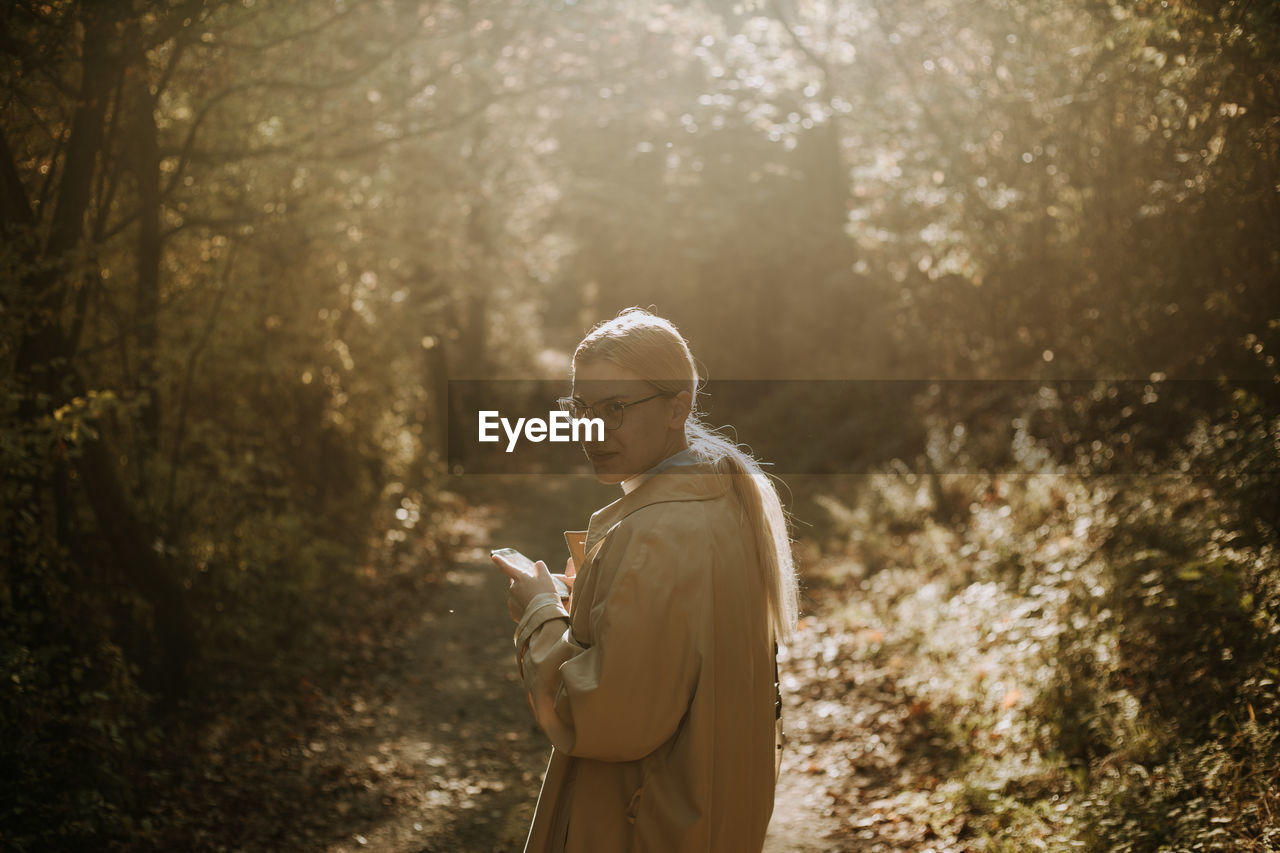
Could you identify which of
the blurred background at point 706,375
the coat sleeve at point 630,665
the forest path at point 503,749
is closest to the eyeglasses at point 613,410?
the coat sleeve at point 630,665

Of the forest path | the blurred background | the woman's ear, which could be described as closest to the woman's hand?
the woman's ear

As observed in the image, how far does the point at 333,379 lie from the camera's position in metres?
12.9

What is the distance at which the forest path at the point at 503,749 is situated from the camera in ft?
20.5

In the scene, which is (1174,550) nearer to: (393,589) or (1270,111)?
(1270,111)

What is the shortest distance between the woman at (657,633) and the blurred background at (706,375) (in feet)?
10.1

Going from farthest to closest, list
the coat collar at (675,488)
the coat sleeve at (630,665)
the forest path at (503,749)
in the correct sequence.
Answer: the forest path at (503,749) < the coat collar at (675,488) < the coat sleeve at (630,665)

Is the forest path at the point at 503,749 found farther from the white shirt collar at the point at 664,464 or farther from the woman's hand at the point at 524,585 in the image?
the white shirt collar at the point at 664,464

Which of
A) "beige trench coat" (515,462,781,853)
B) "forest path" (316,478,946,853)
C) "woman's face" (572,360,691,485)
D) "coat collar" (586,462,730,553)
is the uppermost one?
"woman's face" (572,360,691,485)

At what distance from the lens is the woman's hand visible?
2875 millimetres

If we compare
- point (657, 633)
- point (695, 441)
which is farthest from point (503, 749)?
point (657, 633)

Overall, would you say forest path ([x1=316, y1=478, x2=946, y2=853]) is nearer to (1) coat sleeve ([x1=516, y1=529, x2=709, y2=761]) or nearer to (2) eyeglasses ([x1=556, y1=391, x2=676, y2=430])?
(1) coat sleeve ([x1=516, y1=529, x2=709, y2=761])

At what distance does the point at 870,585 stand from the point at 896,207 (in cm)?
498

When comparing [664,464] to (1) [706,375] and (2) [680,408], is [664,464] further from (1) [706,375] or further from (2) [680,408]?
(1) [706,375]

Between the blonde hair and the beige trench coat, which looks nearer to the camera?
the beige trench coat
